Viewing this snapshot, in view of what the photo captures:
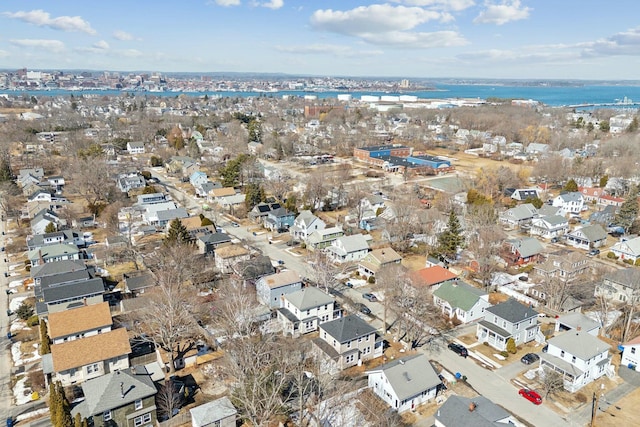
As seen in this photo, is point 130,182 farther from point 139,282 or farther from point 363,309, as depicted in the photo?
point 363,309

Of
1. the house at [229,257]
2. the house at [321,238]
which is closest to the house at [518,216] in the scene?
the house at [321,238]

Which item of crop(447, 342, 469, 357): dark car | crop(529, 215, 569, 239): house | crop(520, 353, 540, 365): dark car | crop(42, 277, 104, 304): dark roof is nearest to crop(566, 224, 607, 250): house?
crop(529, 215, 569, 239): house

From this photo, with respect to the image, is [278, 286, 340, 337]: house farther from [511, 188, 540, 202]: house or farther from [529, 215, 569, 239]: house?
[511, 188, 540, 202]: house

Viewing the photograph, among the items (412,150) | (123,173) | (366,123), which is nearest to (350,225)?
(123,173)

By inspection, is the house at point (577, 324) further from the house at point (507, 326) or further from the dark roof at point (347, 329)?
the dark roof at point (347, 329)

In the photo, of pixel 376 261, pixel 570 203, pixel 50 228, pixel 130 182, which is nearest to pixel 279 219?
pixel 376 261

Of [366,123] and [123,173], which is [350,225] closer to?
[123,173]
